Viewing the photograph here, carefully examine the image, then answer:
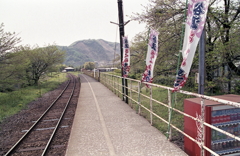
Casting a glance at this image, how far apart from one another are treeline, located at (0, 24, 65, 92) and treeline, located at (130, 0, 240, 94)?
393 inches

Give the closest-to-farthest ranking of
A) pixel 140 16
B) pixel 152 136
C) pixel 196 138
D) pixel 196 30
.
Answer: pixel 196 138
pixel 196 30
pixel 152 136
pixel 140 16

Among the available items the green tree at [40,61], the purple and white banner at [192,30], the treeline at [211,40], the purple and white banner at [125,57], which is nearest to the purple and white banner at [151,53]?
the treeline at [211,40]

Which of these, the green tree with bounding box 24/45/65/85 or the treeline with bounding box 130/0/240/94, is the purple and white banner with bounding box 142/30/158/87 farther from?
the green tree with bounding box 24/45/65/85

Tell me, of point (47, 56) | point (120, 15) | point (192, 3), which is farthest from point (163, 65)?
point (47, 56)

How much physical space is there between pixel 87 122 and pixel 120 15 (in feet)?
19.2

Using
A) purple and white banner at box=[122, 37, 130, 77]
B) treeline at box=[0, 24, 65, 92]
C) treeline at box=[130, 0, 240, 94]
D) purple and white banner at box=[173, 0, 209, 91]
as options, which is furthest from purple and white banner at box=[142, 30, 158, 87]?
treeline at box=[0, 24, 65, 92]

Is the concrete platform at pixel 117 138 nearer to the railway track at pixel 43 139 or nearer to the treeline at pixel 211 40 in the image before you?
the railway track at pixel 43 139

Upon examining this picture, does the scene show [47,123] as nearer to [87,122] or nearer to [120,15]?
[87,122]

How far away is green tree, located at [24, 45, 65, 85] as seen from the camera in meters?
26.3

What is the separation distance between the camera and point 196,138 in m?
3.41

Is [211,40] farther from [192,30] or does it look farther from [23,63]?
[23,63]

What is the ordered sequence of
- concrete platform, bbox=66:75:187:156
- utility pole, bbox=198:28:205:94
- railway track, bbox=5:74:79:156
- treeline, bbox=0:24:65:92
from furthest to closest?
treeline, bbox=0:24:65:92 → railway track, bbox=5:74:79:156 → utility pole, bbox=198:28:205:94 → concrete platform, bbox=66:75:187:156

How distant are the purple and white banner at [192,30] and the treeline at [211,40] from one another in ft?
11.3

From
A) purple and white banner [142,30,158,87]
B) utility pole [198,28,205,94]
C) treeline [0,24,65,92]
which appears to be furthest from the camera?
treeline [0,24,65,92]
